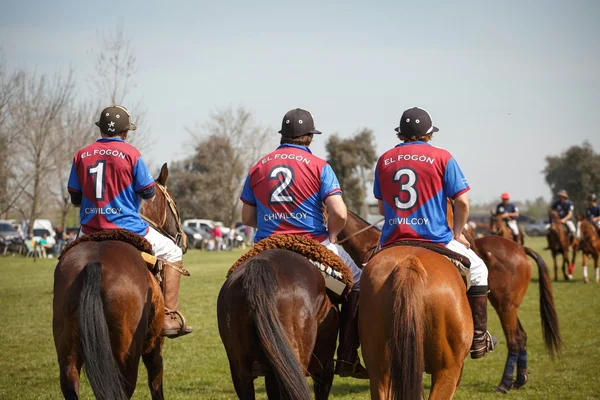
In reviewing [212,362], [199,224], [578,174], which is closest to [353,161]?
[199,224]

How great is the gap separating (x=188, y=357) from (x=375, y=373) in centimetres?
699

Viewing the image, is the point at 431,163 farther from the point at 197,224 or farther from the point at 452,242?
the point at 197,224

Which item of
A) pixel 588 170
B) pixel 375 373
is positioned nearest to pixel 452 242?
pixel 375 373

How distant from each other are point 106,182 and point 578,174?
277 feet

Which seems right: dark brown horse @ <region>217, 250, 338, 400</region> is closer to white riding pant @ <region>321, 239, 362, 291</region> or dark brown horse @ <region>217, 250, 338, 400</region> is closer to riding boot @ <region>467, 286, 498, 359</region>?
white riding pant @ <region>321, 239, 362, 291</region>

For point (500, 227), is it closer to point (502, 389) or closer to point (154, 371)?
point (502, 389)

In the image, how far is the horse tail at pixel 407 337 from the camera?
4668 millimetres

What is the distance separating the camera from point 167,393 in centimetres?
881

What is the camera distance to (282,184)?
234 inches

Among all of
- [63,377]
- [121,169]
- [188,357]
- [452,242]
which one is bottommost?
[188,357]

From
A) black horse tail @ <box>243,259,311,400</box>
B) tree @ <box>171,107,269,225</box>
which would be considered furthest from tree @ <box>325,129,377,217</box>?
black horse tail @ <box>243,259,311,400</box>

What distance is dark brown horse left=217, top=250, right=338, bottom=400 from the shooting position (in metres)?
4.78

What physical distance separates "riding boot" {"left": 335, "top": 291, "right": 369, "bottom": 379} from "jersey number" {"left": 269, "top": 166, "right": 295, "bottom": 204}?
1.03m

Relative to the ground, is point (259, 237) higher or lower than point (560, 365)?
higher
